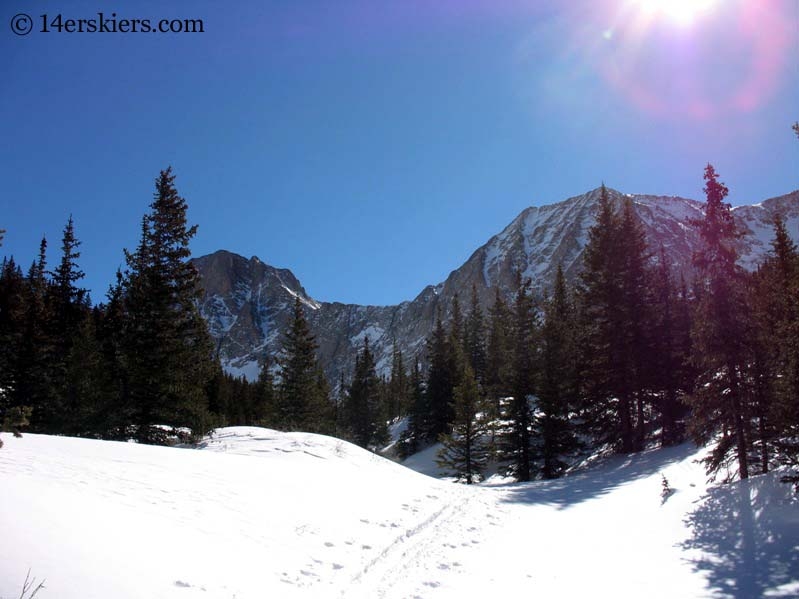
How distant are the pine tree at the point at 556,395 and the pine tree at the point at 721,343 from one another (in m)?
9.23

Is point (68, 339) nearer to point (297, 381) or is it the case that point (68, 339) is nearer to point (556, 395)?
point (297, 381)

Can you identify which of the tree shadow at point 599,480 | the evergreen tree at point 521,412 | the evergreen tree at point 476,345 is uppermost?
the evergreen tree at point 476,345

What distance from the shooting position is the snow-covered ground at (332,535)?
563 cm

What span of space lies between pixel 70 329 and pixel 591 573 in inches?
1405

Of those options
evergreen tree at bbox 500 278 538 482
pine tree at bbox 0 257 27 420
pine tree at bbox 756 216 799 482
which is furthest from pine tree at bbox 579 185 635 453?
pine tree at bbox 0 257 27 420

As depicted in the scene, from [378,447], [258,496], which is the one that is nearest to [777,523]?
[258,496]

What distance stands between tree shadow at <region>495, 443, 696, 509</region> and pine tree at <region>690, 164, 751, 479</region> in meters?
2.96

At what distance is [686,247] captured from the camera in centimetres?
19200

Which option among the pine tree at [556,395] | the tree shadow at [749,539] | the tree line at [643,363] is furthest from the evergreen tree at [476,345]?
the tree shadow at [749,539]

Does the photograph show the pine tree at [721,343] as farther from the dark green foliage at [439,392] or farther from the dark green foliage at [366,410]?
the dark green foliage at [366,410]

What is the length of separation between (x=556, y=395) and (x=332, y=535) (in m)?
17.7

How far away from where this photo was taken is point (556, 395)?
78.8ft

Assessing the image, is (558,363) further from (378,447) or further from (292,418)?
(378,447)

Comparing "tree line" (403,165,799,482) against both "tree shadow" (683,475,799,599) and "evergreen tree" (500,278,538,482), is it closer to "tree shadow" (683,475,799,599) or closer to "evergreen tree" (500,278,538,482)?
"evergreen tree" (500,278,538,482)
